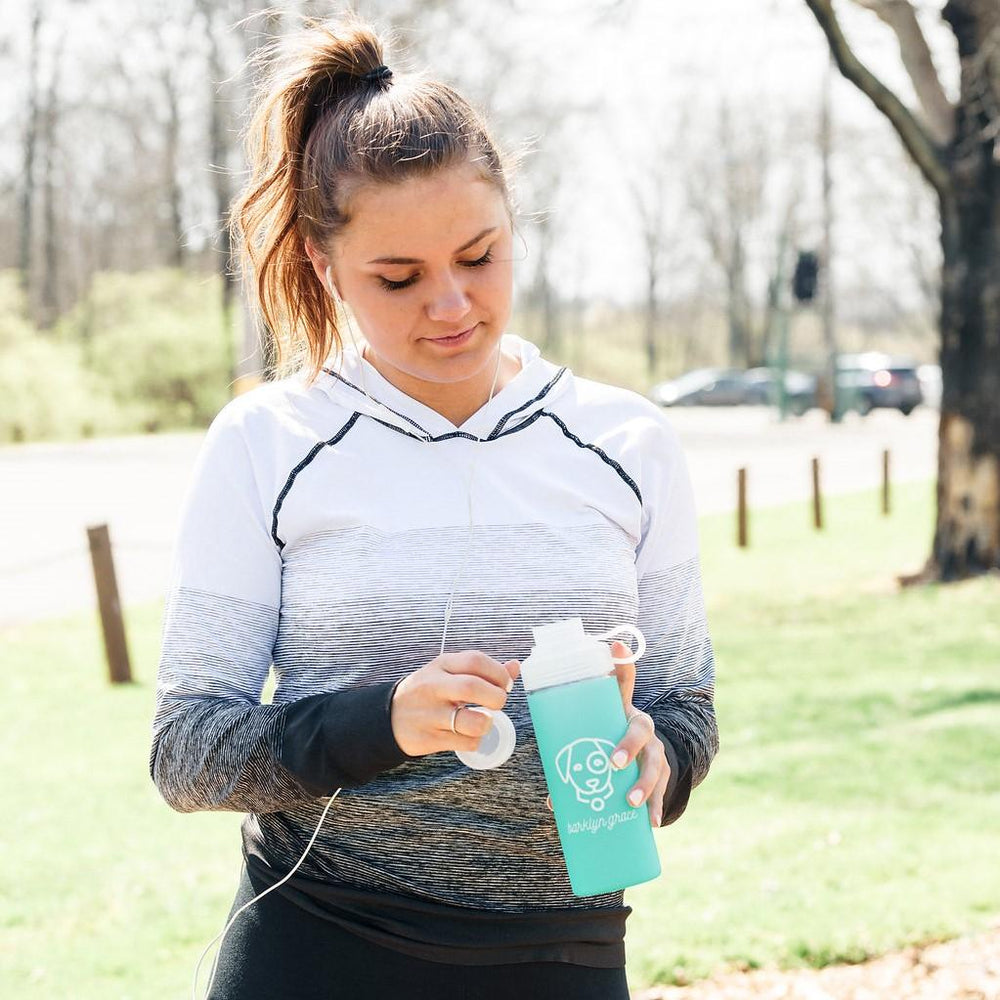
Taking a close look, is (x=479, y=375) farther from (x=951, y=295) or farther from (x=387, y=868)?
(x=951, y=295)

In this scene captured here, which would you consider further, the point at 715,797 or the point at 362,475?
the point at 715,797

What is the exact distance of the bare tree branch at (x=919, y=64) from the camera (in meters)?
10.6

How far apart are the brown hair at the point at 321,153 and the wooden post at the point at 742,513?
12.6 metres

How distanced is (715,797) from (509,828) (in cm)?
428

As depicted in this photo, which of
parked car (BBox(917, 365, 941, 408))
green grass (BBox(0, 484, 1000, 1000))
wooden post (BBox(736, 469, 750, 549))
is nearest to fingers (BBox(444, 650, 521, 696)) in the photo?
green grass (BBox(0, 484, 1000, 1000))

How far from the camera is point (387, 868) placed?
70.2 inches

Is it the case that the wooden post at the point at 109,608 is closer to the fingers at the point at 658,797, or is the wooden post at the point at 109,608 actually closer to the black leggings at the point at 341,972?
the black leggings at the point at 341,972

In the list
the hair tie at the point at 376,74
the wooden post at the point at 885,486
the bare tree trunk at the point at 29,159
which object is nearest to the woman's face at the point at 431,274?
the hair tie at the point at 376,74

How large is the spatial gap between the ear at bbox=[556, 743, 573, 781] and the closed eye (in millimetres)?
631

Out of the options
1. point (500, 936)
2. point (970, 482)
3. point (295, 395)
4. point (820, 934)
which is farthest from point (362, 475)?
point (970, 482)

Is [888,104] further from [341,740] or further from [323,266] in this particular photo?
[341,740]

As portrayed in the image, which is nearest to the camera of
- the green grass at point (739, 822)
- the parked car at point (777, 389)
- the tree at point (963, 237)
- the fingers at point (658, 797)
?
the fingers at point (658, 797)

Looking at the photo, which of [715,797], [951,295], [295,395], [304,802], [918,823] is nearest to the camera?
[304,802]

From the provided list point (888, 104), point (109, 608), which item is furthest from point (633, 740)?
point (888, 104)
